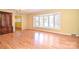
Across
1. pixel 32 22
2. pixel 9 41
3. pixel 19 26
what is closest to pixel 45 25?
pixel 32 22

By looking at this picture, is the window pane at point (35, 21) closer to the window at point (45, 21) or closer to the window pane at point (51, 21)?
the window at point (45, 21)

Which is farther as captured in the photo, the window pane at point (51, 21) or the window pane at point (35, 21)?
the window pane at point (35, 21)

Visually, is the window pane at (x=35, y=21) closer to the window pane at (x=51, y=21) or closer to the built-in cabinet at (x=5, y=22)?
the window pane at (x=51, y=21)

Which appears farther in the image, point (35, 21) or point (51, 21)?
point (35, 21)

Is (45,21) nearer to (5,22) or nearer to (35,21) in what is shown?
(35,21)

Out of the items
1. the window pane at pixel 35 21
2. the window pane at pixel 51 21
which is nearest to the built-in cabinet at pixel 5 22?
the window pane at pixel 35 21

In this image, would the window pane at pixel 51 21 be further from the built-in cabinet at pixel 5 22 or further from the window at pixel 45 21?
the built-in cabinet at pixel 5 22

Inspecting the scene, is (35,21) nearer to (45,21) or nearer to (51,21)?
(45,21)

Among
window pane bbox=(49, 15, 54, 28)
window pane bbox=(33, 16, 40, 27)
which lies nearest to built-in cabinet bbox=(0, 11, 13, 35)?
window pane bbox=(33, 16, 40, 27)

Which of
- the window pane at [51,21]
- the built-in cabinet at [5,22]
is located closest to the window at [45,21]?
the window pane at [51,21]

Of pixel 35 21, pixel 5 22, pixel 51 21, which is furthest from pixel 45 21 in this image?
pixel 5 22
